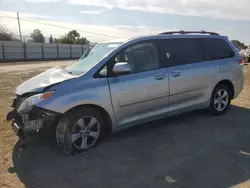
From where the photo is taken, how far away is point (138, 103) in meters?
4.56

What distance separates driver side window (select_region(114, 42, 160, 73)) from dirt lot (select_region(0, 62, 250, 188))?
4.08ft

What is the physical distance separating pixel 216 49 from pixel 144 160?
327 centimetres

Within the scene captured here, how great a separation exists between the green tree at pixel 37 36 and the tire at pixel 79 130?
185 ft

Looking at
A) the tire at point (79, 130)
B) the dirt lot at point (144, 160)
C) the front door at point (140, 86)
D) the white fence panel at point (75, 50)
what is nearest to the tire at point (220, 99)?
the dirt lot at point (144, 160)

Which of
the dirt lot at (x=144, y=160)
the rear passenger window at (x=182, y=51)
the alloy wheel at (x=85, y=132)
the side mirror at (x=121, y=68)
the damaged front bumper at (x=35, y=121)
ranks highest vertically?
the rear passenger window at (x=182, y=51)

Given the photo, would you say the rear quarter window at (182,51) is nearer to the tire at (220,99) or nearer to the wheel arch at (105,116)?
the tire at (220,99)

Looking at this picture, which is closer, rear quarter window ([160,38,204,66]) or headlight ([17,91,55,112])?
headlight ([17,91,55,112])

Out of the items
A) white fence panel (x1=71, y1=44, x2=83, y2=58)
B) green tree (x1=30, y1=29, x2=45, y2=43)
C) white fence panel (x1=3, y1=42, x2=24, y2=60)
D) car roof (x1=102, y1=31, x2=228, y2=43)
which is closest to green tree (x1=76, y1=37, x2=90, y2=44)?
green tree (x1=30, y1=29, x2=45, y2=43)

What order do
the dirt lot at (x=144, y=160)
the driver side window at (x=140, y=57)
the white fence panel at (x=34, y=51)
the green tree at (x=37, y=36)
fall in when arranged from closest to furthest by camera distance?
the dirt lot at (x=144, y=160) → the driver side window at (x=140, y=57) → the white fence panel at (x=34, y=51) → the green tree at (x=37, y=36)

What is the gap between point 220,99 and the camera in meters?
5.94

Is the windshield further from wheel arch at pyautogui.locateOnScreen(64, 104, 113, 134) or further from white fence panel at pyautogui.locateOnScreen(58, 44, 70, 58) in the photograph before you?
white fence panel at pyautogui.locateOnScreen(58, 44, 70, 58)

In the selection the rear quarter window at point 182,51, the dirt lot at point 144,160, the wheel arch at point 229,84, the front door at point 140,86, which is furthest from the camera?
the wheel arch at point 229,84

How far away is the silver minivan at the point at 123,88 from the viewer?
3.94 m

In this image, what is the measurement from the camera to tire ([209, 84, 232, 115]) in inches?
229
